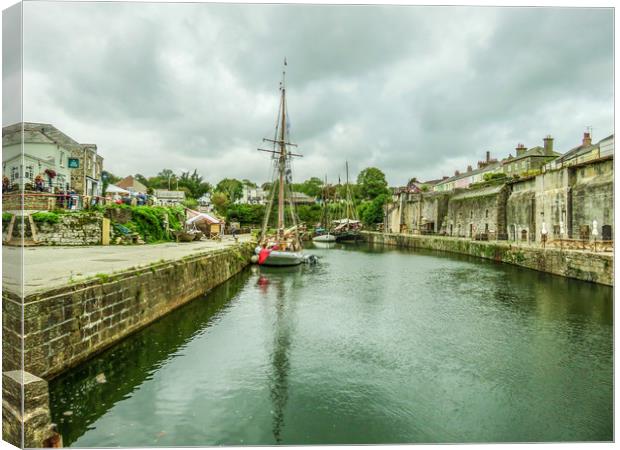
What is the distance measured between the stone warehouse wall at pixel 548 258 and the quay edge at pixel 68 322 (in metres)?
16.6

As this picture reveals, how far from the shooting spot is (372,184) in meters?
81.3

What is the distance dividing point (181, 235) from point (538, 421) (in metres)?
21.2

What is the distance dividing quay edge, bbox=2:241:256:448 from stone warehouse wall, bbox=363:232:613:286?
54.5 feet

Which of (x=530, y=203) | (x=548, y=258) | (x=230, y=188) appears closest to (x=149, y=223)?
(x=548, y=258)

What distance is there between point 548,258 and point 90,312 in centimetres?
2162

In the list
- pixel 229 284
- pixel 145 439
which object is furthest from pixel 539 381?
pixel 229 284

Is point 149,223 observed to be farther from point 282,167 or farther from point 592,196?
point 592,196

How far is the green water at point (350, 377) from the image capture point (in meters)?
5.34

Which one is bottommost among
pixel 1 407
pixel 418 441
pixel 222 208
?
pixel 418 441

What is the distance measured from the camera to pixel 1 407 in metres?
3.89

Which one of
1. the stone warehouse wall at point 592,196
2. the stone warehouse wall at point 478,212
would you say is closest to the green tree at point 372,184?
the stone warehouse wall at point 478,212

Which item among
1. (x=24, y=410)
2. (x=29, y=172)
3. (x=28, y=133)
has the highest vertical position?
(x=28, y=133)

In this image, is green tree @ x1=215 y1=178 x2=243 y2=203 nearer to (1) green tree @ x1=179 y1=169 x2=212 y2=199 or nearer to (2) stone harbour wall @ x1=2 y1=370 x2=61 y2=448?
(1) green tree @ x1=179 y1=169 x2=212 y2=199

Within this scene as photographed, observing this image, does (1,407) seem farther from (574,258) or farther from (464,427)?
(574,258)
